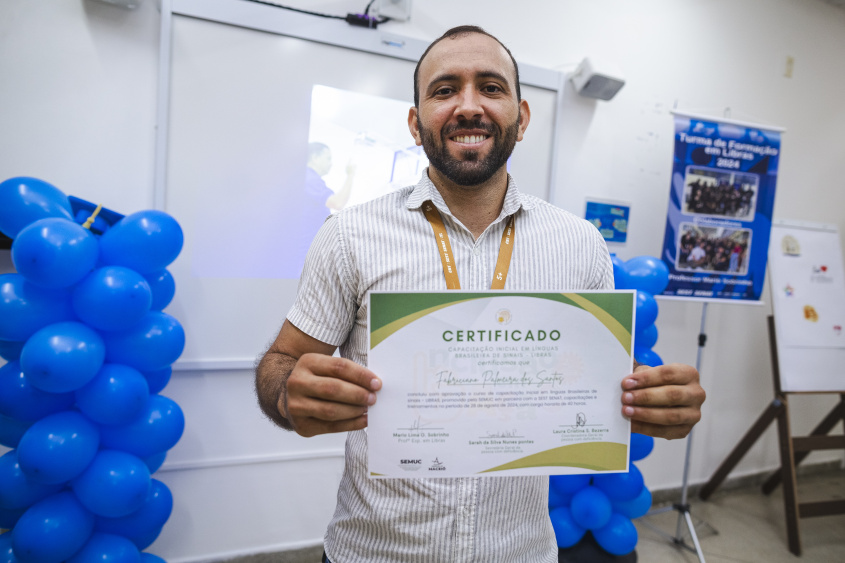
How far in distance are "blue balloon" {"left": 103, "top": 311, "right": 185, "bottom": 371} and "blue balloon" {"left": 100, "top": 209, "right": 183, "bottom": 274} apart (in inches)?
7.2

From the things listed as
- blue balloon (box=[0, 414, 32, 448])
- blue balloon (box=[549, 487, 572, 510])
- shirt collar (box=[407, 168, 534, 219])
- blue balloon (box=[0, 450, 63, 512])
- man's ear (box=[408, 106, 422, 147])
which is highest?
man's ear (box=[408, 106, 422, 147])

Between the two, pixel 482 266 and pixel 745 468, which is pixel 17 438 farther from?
pixel 745 468

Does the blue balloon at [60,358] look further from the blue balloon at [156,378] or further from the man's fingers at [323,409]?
the man's fingers at [323,409]

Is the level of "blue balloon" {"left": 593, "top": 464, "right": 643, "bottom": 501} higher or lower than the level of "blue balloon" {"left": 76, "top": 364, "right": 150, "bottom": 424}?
lower

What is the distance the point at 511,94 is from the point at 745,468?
360 centimetres

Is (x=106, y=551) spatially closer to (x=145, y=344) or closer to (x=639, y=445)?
(x=145, y=344)

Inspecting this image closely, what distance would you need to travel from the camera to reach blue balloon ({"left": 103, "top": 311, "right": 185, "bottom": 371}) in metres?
1.51

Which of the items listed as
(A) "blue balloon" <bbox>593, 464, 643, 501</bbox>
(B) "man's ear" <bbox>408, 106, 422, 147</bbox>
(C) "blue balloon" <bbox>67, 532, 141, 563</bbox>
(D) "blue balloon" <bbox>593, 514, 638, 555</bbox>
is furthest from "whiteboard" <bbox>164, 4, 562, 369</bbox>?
(D) "blue balloon" <bbox>593, 514, 638, 555</bbox>

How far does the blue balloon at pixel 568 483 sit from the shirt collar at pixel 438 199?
153 centimetres

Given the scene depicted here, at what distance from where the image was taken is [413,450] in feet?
2.54

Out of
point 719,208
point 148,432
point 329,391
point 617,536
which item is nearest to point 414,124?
point 329,391

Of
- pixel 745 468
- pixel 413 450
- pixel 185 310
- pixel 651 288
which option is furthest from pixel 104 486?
pixel 745 468

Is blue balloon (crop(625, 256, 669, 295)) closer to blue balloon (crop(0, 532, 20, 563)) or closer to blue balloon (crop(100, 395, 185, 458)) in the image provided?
blue balloon (crop(100, 395, 185, 458))

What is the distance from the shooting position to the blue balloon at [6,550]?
1.52 m
